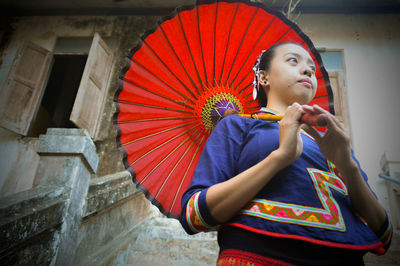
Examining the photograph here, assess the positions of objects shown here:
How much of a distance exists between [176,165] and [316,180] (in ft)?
2.37

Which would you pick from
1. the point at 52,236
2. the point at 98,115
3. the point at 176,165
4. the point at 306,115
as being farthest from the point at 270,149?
the point at 98,115

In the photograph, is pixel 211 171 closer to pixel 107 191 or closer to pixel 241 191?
pixel 241 191

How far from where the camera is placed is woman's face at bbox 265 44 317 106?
1.01 m

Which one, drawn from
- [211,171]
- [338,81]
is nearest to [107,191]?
[211,171]

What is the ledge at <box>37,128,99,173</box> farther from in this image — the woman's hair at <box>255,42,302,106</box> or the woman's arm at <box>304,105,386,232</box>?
the woman's arm at <box>304,105,386,232</box>

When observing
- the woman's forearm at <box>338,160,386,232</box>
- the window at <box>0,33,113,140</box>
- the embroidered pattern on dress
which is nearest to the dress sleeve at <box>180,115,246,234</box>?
the embroidered pattern on dress

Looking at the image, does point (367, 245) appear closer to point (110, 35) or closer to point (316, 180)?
point (316, 180)

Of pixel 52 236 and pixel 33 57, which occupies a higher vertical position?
pixel 33 57

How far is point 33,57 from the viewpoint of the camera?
15.7 feet

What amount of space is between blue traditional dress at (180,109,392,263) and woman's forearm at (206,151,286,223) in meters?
0.03

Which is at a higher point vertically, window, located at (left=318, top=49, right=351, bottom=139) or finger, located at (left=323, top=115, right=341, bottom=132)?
window, located at (left=318, top=49, right=351, bottom=139)

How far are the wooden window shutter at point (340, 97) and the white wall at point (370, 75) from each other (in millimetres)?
117

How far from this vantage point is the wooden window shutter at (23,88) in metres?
4.27

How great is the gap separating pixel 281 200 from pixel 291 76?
583mm
